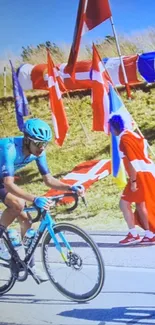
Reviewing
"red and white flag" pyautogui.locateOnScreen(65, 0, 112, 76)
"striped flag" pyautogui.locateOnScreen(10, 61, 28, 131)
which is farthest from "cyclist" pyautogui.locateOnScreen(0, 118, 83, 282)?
"striped flag" pyautogui.locateOnScreen(10, 61, 28, 131)

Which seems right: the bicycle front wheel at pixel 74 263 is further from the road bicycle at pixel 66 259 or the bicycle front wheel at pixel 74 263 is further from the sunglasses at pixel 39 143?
the sunglasses at pixel 39 143

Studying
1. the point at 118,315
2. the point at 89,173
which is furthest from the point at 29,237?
the point at 89,173

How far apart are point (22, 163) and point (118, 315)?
0.79m

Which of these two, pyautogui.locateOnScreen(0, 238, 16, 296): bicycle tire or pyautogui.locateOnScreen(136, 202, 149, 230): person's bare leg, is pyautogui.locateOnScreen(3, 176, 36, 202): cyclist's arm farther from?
pyautogui.locateOnScreen(136, 202, 149, 230): person's bare leg

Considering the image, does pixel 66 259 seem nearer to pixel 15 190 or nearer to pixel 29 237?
pixel 29 237

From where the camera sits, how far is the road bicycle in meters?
2.61

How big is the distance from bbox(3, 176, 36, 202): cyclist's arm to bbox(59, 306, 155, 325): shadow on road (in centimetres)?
49

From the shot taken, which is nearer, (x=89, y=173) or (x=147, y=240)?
(x=147, y=240)

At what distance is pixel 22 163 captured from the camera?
277 centimetres

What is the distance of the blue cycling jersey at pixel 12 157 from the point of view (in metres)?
2.66

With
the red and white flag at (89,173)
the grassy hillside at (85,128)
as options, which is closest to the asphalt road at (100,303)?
the grassy hillside at (85,128)

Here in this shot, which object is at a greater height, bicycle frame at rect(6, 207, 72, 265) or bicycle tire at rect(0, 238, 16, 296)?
bicycle frame at rect(6, 207, 72, 265)

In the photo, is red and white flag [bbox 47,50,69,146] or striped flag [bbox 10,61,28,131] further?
striped flag [bbox 10,61,28,131]

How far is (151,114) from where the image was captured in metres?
5.14
